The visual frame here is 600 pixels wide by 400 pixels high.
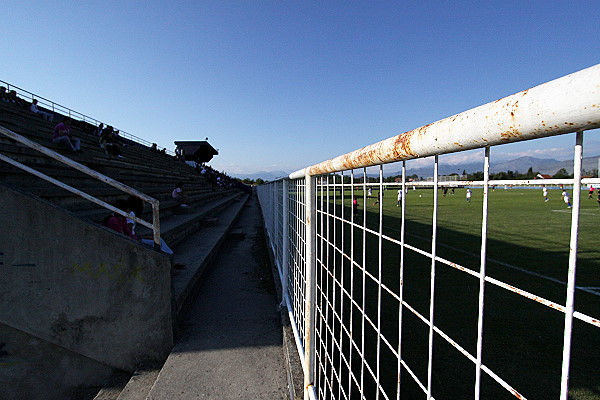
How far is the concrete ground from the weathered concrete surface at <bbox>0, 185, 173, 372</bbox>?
45cm

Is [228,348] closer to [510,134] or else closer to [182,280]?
[182,280]

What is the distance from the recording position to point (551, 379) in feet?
9.50

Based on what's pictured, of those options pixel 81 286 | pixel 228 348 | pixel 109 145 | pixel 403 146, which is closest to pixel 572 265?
pixel 403 146

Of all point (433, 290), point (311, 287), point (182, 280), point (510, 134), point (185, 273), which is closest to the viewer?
point (510, 134)

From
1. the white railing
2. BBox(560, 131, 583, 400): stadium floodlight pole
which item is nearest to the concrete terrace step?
the white railing

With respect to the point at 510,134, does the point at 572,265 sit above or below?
below

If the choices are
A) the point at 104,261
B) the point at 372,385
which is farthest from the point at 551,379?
the point at 104,261

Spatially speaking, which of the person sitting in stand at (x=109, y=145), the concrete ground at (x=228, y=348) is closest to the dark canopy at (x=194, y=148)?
the person sitting in stand at (x=109, y=145)

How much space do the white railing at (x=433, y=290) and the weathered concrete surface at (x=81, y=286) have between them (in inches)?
59.1

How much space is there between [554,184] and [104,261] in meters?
3.76

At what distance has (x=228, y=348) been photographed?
3.39 meters

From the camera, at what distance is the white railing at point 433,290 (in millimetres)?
577

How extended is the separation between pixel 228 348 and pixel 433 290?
2.97m

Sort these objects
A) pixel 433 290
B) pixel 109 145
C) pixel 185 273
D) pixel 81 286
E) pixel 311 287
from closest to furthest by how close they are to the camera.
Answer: pixel 433 290, pixel 311 287, pixel 81 286, pixel 185 273, pixel 109 145
